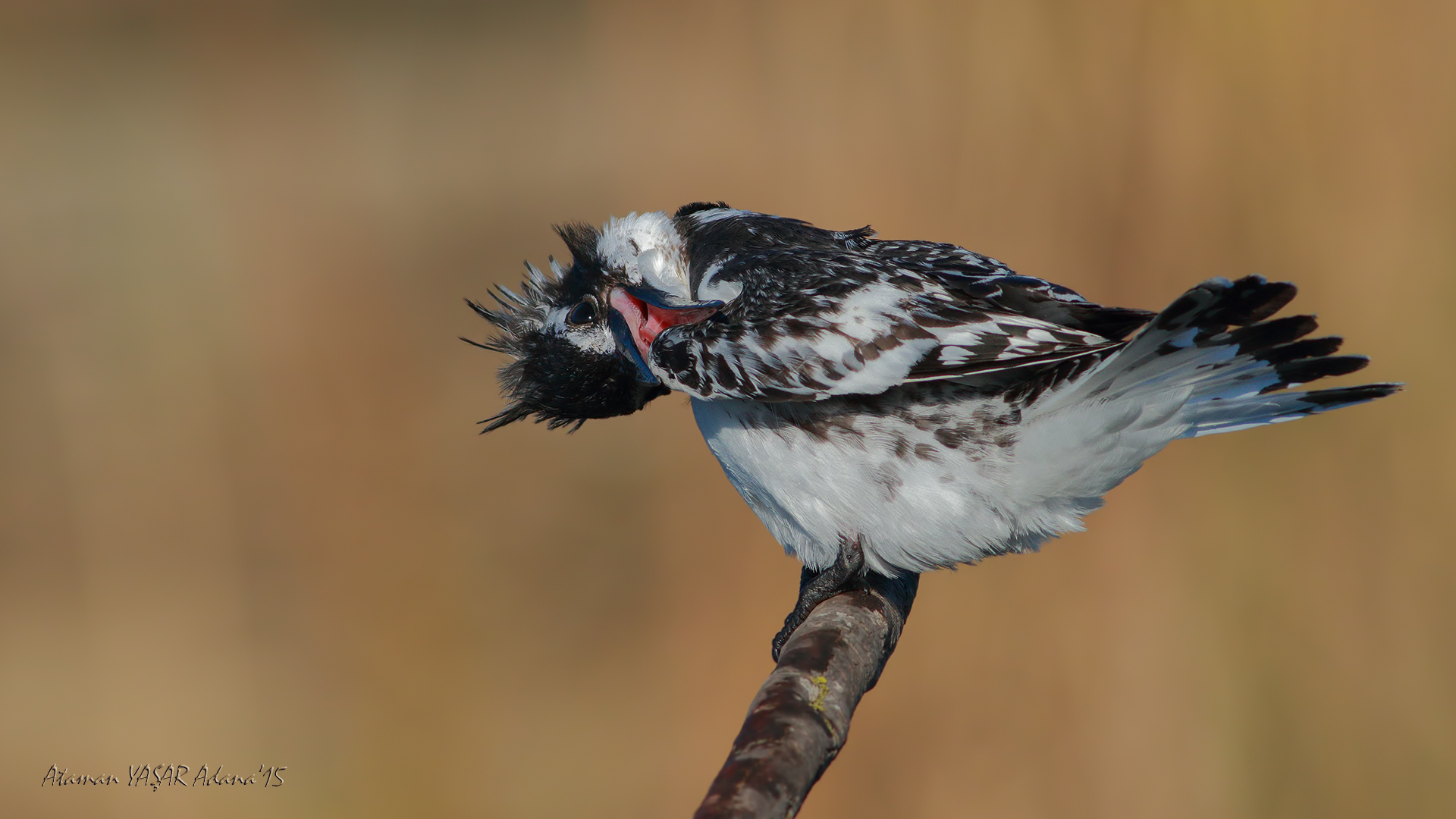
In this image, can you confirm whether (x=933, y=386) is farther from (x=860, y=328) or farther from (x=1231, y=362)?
(x=1231, y=362)

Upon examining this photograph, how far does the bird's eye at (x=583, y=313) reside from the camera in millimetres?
3510

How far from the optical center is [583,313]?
3.53 meters

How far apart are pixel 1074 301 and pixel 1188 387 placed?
561 millimetres

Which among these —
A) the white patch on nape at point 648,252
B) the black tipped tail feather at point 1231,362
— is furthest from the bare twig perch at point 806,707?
the white patch on nape at point 648,252

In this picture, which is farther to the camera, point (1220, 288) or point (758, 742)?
point (1220, 288)

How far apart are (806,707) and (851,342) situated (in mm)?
1037

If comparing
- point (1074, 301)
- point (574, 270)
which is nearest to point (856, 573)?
point (1074, 301)

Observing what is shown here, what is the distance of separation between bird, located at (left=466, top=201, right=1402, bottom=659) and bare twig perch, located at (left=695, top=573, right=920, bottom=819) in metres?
0.21

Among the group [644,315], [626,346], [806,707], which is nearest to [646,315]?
[644,315]

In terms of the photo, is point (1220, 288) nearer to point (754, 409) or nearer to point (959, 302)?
point (959, 302)

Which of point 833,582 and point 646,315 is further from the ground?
point 646,315

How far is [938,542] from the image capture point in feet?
9.66

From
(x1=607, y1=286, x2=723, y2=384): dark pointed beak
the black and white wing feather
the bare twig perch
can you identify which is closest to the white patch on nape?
(x1=607, y1=286, x2=723, y2=384): dark pointed beak

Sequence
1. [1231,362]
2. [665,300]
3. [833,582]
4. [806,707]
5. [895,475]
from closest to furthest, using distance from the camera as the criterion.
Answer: [806,707]
[1231,362]
[895,475]
[833,582]
[665,300]
